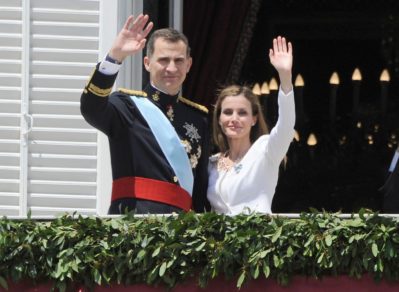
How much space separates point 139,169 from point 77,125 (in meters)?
1.25

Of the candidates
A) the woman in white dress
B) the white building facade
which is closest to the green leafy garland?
the woman in white dress

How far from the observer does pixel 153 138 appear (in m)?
6.30

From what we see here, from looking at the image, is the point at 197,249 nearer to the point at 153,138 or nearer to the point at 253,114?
the point at 153,138

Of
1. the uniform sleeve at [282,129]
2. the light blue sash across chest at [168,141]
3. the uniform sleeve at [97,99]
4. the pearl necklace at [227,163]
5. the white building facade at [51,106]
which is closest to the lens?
the uniform sleeve at [97,99]

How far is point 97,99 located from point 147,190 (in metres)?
0.46

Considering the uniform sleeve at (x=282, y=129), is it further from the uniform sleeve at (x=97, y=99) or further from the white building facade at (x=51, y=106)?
the white building facade at (x=51, y=106)

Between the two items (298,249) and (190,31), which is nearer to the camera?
(298,249)

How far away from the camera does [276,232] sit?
5.77 m

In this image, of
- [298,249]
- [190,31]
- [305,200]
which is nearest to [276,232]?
[298,249]

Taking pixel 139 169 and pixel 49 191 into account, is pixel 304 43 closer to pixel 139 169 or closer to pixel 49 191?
pixel 49 191

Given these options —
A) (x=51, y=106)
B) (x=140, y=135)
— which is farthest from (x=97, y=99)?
(x=51, y=106)

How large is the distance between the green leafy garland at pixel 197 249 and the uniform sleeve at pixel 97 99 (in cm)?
45

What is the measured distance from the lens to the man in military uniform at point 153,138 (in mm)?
6219

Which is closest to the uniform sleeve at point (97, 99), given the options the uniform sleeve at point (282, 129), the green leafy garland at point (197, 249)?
the green leafy garland at point (197, 249)
